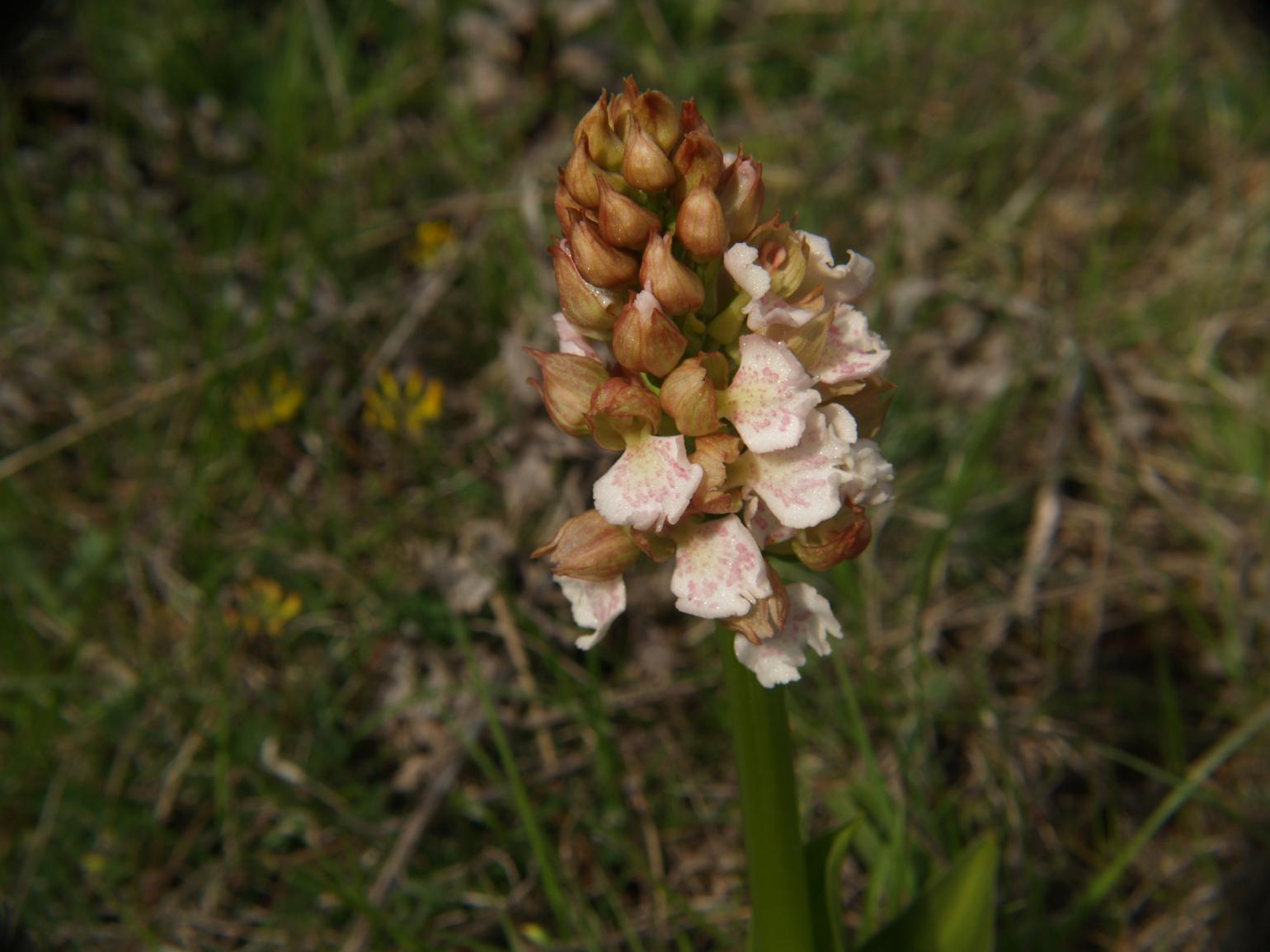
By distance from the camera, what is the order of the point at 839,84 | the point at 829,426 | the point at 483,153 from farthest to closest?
the point at 839,84
the point at 483,153
the point at 829,426

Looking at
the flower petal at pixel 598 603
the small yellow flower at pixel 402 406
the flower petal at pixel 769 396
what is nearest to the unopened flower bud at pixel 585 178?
the flower petal at pixel 769 396

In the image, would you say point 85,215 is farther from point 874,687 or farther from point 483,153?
point 874,687

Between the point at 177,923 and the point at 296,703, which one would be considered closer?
the point at 177,923

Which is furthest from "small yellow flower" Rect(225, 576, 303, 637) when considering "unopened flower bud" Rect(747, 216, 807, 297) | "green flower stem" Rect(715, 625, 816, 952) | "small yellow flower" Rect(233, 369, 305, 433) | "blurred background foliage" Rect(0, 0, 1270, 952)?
"unopened flower bud" Rect(747, 216, 807, 297)

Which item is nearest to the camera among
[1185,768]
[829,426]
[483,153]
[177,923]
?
[829,426]

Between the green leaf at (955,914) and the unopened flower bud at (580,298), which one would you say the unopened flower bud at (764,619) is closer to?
the unopened flower bud at (580,298)

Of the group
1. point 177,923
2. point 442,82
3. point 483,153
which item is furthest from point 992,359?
point 177,923

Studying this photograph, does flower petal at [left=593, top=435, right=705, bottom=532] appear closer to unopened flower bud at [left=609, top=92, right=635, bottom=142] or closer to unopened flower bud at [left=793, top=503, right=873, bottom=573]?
unopened flower bud at [left=793, top=503, right=873, bottom=573]
